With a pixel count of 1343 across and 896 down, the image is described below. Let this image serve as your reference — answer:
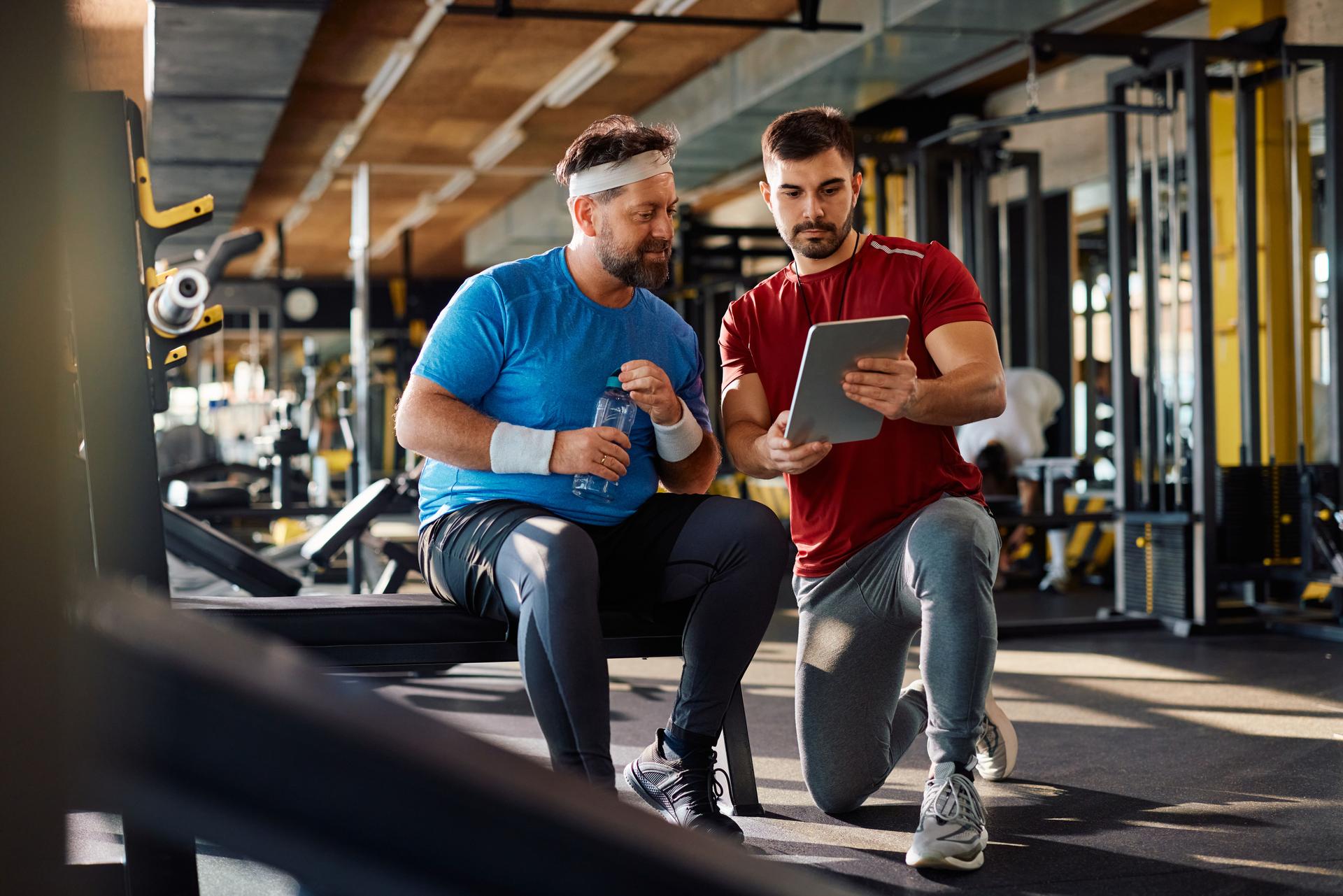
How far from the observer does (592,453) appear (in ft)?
6.70

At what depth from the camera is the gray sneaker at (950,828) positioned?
6.51 feet

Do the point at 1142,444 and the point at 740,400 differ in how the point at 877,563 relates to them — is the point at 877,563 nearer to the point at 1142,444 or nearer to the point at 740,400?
the point at 740,400

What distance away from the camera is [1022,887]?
6.30ft

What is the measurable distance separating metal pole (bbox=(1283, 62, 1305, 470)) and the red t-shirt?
3.57 metres

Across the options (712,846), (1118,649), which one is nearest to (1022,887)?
(712,846)

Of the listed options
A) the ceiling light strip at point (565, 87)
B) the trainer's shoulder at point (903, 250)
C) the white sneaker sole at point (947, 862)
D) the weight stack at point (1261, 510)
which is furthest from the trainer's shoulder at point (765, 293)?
the ceiling light strip at point (565, 87)

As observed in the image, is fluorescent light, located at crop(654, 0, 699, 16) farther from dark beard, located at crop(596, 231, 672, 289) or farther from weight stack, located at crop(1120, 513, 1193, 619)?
dark beard, located at crop(596, 231, 672, 289)

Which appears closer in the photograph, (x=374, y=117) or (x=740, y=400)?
(x=740, y=400)

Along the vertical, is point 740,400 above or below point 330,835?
above

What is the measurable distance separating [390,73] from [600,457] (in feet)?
24.5

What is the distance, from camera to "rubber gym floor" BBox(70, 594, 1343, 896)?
1994 mm

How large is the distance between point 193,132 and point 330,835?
356 inches

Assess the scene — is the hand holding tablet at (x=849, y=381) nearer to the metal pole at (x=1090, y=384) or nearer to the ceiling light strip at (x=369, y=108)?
the ceiling light strip at (x=369, y=108)

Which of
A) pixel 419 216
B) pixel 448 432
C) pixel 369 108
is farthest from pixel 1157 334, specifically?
pixel 419 216
